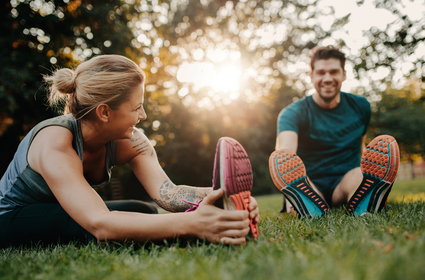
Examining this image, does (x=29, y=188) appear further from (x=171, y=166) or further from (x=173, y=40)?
(x=171, y=166)

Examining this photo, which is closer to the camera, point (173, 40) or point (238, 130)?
point (173, 40)

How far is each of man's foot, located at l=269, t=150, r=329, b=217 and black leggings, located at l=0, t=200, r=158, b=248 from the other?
1.41 meters

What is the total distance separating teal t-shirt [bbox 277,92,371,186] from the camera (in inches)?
149

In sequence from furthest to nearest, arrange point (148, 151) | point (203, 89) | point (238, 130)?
point (238, 130), point (203, 89), point (148, 151)

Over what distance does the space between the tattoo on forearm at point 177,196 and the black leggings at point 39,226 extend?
58 centimetres

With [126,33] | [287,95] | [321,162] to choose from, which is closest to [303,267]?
[321,162]

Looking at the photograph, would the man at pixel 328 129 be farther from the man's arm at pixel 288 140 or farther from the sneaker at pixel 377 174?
the sneaker at pixel 377 174

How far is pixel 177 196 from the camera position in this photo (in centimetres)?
253

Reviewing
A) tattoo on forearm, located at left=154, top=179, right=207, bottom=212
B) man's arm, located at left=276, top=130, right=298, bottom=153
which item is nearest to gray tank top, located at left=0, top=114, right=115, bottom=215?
tattoo on forearm, located at left=154, top=179, right=207, bottom=212

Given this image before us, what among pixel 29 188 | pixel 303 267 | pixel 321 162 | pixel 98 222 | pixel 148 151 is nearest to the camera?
pixel 303 267

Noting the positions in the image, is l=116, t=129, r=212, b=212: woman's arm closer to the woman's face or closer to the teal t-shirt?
the woman's face

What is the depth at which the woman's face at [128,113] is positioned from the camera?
7.39 ft

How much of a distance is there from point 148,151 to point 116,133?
0.49m

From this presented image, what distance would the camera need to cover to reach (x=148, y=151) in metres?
2.81
